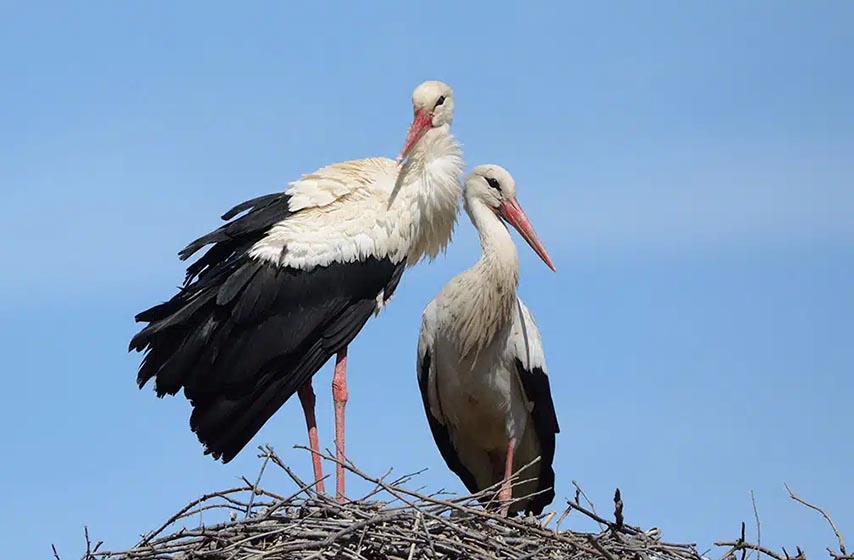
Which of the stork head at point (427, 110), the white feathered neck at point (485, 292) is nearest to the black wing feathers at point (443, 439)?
the white feathered neck at point (485, 292)

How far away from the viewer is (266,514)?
659 centimetres

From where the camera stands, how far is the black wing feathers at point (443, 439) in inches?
→ 333

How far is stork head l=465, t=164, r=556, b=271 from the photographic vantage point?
830cm

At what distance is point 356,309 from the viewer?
7969 mm

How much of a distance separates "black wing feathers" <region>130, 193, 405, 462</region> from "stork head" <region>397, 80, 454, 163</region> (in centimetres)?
68

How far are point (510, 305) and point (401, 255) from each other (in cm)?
57

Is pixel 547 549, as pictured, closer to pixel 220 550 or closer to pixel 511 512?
pixel 220 550

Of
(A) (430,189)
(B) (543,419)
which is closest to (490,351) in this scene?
(B) (543,419)

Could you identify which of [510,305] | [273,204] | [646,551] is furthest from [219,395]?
[646,551]

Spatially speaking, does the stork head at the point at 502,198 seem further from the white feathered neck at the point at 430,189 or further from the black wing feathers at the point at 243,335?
the black wing feathers at the point at 243,335

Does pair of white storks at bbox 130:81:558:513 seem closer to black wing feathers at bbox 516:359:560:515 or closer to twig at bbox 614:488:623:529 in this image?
black wing feathers at bbox 516:359:560:515

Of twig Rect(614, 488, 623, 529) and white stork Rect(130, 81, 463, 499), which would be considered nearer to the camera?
twig Rect(614, 488, 623, 529)

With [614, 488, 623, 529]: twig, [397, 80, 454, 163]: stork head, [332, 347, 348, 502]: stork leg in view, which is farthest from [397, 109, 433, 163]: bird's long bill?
[614, 488, 623, 529]: twig

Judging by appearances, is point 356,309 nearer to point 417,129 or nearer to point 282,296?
point 282,296
